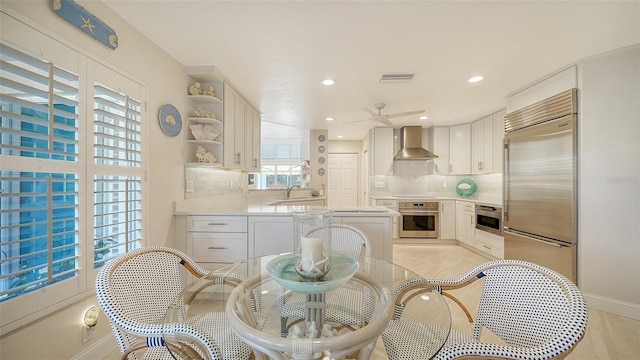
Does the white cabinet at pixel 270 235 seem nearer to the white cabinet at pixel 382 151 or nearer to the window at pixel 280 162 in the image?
the white cabinet at pixel 382 151

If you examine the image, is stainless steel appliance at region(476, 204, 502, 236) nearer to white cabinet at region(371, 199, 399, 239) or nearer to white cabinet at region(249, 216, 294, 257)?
white cabinet at region(371, 199, 399, 239)

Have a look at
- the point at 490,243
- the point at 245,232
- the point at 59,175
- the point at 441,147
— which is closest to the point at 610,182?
the point at 490,243

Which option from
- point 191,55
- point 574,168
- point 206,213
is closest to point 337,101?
point 191,55

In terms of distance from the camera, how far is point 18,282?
3.68 feet

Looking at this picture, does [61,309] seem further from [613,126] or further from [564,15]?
[613,126]

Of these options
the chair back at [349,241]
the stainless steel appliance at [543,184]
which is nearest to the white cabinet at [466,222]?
the stainless steel appliance at [543,184]

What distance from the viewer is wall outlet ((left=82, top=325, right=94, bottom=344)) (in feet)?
4.82

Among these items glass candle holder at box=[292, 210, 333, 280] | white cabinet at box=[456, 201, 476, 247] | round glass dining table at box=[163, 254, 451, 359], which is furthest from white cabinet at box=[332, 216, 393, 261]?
white cabinet at box=[456, 201, 476, 247]

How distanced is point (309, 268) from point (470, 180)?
193 inches

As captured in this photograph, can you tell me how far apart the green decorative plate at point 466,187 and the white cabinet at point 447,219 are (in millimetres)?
448

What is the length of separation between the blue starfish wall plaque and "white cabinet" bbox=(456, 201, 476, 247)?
16.2 ft

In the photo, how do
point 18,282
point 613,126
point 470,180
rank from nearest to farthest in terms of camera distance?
point 18,282 < point 613,126 < point 470,180

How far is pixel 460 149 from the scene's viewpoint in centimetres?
467

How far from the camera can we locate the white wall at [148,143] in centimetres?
119
